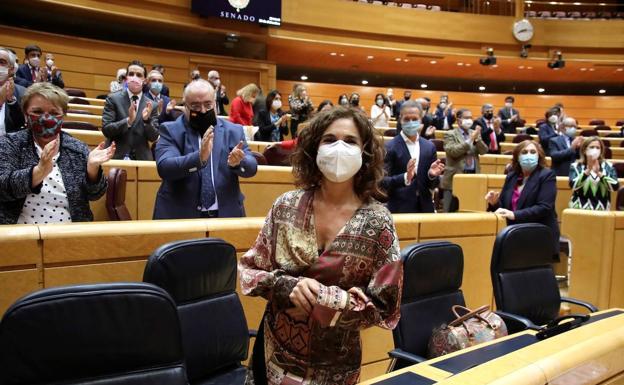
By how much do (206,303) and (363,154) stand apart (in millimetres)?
709

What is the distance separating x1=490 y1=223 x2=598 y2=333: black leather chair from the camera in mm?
2145

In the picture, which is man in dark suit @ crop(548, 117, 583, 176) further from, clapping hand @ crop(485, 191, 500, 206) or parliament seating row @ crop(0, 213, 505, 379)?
parliament seating row @ crop(0, 213, 505, 379)

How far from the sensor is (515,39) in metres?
12.1

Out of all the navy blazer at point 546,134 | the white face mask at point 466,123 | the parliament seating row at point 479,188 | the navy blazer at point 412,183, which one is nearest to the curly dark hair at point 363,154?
the navy blazer at point 412,183

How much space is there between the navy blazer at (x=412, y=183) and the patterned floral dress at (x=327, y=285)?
5.75 feet

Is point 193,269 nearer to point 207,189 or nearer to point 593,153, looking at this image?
point 207,189

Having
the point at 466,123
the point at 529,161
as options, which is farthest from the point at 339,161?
the point at 466,123

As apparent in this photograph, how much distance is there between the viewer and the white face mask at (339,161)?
3.77 feet

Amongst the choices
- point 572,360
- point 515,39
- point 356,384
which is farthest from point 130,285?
point 515,39

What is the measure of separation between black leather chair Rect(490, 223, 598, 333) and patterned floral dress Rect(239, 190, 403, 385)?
1197 mm

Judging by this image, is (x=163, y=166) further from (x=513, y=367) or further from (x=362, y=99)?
(x=362, y=99)

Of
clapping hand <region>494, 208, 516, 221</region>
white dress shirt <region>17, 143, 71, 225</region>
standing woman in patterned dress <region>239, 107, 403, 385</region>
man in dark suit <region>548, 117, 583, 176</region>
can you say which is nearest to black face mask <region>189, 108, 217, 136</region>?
white dress shirt <region>17, 143, 71, 225</region>

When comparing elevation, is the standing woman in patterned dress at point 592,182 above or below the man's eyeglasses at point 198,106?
below

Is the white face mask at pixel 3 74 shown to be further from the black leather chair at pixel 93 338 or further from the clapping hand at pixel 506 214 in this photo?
the clapping hand at pixel 506 214
